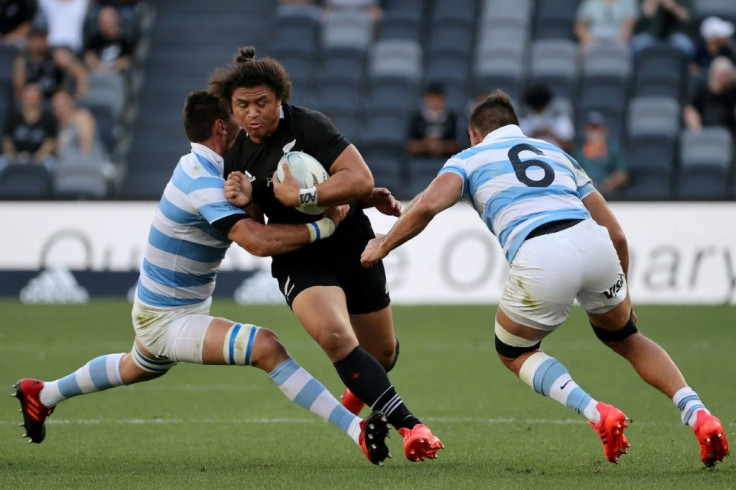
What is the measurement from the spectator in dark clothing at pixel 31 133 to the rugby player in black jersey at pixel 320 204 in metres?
12.1

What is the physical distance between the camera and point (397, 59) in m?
19.9

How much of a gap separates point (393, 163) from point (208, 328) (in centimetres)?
1170

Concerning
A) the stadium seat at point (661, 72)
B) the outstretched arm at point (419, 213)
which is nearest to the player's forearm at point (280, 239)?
the outstretched arm at point (419, 213)

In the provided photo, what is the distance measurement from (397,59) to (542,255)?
1375 centimetres

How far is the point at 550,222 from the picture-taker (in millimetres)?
6523

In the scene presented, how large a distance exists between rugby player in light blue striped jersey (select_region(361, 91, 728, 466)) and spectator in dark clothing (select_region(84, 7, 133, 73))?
14.1 metres

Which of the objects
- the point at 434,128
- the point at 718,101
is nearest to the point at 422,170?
the point at 434,128

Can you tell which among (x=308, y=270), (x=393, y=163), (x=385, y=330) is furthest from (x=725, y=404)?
(x=393, y=163)

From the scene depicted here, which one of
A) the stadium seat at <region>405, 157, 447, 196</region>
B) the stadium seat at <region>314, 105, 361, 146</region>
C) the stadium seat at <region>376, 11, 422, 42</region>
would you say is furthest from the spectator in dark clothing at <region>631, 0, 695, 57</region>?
the stadium seat at <region>314, 105, 361, 146</region>

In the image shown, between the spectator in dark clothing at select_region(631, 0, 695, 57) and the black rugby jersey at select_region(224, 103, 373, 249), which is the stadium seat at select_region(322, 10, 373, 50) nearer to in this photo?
the spectator in dark clothing at select_region(631, 0, 695, 57)

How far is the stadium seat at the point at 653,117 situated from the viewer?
1858 centimetres

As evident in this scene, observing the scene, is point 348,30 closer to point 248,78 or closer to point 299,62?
point 299,62

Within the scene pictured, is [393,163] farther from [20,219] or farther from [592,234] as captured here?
[592,234]

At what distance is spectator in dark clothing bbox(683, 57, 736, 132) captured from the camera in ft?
59.8
